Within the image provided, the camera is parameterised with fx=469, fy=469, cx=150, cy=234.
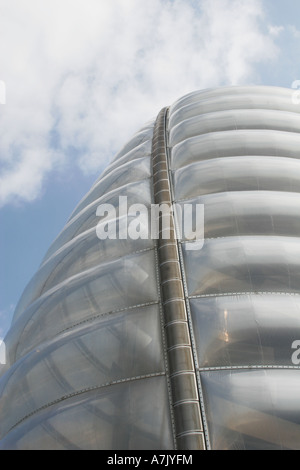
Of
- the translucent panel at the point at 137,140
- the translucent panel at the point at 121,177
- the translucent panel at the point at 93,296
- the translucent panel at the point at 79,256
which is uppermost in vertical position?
the translucent panel at the point at 137,140

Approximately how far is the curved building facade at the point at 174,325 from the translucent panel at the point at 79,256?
2 cm

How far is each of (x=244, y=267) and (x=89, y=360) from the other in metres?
2.31

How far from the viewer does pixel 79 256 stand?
7.47 metres

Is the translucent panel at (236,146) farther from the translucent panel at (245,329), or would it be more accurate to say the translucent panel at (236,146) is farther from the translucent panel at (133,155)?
the translucent panel at (245,329)

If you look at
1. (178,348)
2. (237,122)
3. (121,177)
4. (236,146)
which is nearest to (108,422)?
(178,348)

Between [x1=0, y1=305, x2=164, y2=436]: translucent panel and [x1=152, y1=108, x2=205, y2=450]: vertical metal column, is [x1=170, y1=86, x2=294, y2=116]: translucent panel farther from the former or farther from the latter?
[x1=0, y1=305, x2=164, y2=436]: translucent panel

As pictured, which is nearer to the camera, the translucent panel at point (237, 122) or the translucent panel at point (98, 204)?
the translucent panel at point (98, 204)

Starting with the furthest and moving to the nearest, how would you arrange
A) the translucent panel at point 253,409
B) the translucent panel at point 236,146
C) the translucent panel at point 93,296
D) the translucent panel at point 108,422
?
the translucent panel at point 236,146
the translucent panel at point 93,296
the translucent panel at point 108,422
the translucent panel at point 253,409

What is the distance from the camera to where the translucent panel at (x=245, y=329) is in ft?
17.2

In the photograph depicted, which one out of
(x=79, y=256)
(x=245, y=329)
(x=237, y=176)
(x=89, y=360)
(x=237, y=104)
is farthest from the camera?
(x=237, y=104)

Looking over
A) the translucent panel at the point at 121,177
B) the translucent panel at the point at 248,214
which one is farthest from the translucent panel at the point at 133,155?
the translucent panel at the point at 248,214

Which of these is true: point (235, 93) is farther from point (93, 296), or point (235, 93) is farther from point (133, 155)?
point (93, 296)

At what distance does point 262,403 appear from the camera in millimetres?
4789

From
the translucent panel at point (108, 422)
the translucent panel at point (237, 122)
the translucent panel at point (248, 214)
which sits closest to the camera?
the translucent panel at point (108, 422)
